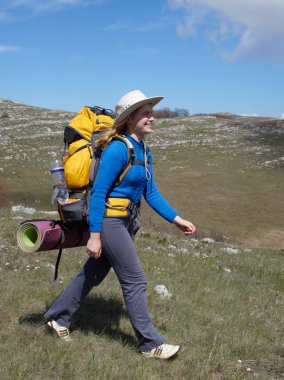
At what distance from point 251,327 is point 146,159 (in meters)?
2.42

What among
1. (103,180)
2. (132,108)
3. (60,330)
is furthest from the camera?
(60,330)

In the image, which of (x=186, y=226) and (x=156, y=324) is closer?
(x=186, y=226)

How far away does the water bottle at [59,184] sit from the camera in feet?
14.8

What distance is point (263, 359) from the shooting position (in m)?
4.88

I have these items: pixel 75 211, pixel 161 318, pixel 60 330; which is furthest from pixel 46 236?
pixel 161 318

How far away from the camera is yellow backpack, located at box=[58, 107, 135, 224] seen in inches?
172

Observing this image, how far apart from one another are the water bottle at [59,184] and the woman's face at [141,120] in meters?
0.78

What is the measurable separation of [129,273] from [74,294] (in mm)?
668

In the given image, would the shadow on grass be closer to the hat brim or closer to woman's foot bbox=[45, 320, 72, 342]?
woman's foot bbox=[45, 320, 72, 342]

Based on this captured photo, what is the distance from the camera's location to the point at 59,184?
4582 mm

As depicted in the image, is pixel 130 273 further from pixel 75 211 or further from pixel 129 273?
pixel 75 211

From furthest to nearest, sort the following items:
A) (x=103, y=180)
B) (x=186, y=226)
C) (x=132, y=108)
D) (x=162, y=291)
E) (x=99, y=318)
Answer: (x=162, y=291) → (x=99, y=318) → (x=186, y=226) → (x=132, y=108) → (x=103, y=180)

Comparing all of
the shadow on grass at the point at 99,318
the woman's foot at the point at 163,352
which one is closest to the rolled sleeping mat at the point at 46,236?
the shadow on grass at the point at 99,318

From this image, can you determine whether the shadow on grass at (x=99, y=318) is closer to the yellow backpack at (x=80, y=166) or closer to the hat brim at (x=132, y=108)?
the yellow backpack at (x=80, y=166)
